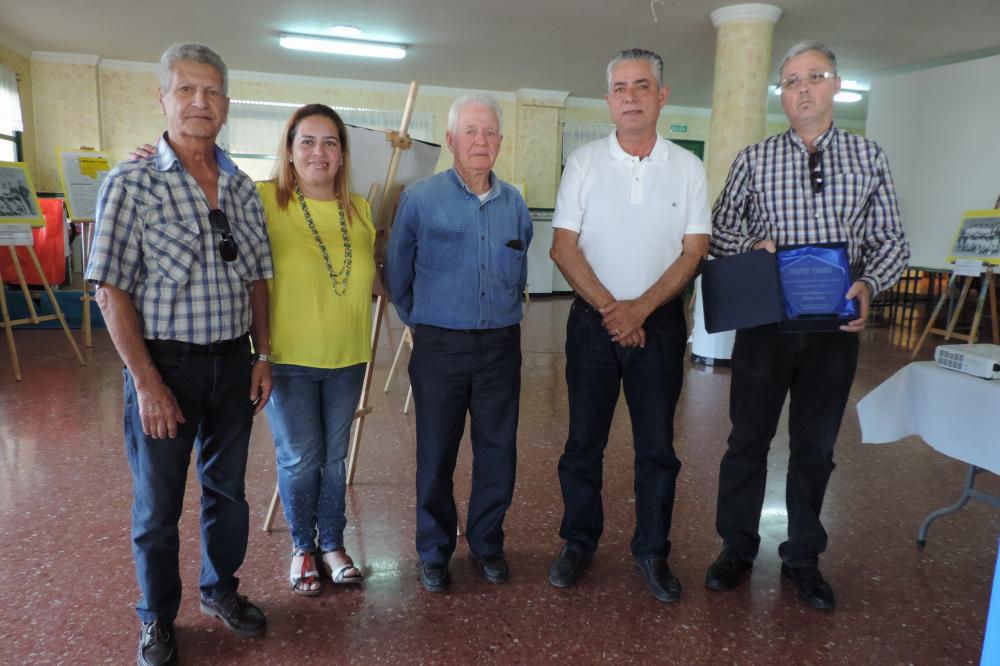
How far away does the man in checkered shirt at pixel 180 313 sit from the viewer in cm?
160

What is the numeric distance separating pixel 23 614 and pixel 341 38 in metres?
6.77

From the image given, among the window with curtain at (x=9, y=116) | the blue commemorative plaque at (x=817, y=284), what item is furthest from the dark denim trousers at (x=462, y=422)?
the window with curtain at (x=9, y=116)

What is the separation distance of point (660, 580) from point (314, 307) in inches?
56.3

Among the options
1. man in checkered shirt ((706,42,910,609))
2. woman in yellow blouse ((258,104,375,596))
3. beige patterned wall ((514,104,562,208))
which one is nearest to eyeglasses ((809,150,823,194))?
man in checkered shirt ((706,42,910,609))

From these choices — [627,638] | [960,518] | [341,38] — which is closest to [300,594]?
[627,638]

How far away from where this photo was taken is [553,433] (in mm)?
3885

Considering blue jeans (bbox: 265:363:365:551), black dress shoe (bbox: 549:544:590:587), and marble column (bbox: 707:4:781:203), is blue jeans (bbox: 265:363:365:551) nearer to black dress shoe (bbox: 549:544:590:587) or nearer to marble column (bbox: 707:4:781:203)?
black dress shoe (bbox: 549:544:590:587)

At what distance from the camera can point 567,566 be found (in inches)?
89.7

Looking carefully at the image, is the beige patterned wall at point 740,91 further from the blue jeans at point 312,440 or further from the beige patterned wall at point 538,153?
the beige patterned wall at point 538,153

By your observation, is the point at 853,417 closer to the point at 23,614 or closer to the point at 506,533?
the point at 506,533

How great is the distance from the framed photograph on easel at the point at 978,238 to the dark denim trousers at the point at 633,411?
17.8 ft

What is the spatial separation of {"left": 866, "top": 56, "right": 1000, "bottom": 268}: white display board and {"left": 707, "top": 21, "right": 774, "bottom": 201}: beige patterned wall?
2.75m

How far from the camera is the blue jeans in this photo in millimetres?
2037

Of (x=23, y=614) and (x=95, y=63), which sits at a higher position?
(x=95, y=63)
